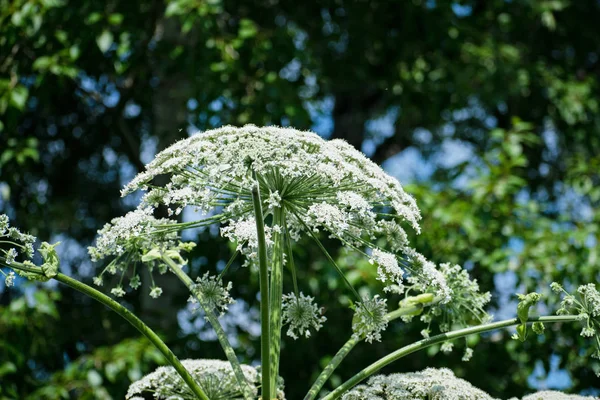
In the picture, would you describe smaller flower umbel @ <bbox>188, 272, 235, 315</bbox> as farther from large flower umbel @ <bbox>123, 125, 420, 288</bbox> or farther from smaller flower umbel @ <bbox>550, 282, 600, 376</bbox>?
smaller flower umbel @ <bbox>550, 282, 600, 376</bbox>

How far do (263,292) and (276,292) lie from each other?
28 centimetres

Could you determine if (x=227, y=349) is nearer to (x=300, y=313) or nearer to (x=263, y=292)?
(x=300, y=313)

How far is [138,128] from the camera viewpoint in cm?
878


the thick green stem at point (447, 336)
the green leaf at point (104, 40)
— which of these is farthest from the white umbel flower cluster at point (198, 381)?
the green leaf at point (104, 40)

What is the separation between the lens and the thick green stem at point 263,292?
1.83 metres

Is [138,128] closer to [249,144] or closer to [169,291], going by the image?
[169,291]

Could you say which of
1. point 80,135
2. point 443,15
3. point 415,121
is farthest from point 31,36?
point 415,121

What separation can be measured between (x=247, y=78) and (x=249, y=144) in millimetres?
4545

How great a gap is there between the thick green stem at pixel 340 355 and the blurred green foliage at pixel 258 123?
3317mm

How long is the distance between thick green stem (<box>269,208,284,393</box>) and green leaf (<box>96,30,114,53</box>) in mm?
4195

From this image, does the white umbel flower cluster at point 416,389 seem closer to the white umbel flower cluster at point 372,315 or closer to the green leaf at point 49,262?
the white umbel flower cluster at point 372,315

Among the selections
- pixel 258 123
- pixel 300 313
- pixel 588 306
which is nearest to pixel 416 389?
pixel 300 313

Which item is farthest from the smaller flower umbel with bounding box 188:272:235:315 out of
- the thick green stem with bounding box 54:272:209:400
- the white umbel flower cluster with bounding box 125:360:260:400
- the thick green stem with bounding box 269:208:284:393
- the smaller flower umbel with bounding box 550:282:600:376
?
the smaller flower umbel with bounding box 550:282:600:376

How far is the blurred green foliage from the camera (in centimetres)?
602
